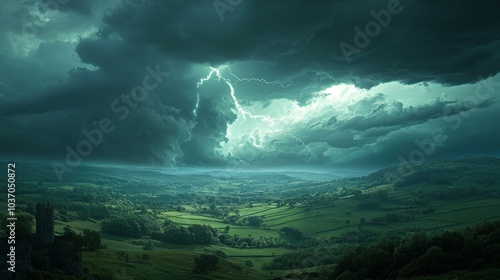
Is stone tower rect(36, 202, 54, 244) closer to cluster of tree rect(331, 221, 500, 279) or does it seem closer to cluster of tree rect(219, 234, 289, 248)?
cluster of tree rect(331, 221, 500, 279)

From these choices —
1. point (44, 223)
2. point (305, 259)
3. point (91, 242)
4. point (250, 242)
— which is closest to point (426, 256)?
point (305, 259)

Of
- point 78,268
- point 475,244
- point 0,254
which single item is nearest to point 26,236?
point 78,268

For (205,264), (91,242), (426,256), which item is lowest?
(205,264)

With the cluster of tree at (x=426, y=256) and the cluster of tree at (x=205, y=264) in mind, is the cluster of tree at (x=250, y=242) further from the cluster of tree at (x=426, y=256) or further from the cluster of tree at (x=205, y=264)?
the cluster of tree at (x=426, y=256)

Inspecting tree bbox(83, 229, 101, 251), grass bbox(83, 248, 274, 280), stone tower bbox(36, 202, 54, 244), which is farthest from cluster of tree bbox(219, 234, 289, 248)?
stone tower bbox(36, 202, 54, 244)

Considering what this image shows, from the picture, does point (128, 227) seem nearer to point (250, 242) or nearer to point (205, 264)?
point (250, 242)
